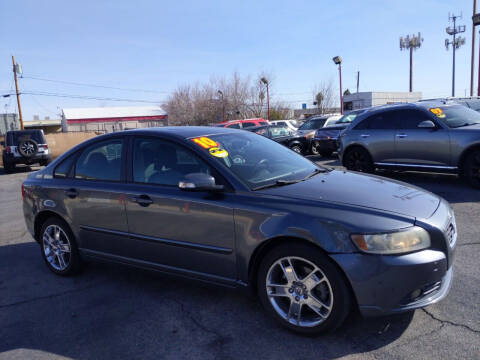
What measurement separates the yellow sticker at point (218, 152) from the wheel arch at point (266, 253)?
0.93 metres

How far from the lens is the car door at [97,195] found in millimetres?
3889

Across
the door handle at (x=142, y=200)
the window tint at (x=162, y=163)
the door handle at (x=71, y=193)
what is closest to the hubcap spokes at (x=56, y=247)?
the door handle at (x=71, y=193)

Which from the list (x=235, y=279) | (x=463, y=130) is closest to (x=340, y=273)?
(x=235, y=279)

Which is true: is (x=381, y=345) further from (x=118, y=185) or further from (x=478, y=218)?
(x=478, y=218)

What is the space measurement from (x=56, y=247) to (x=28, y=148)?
14.6 metres

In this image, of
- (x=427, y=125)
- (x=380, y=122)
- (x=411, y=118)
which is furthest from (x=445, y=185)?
(x=380, y=122)

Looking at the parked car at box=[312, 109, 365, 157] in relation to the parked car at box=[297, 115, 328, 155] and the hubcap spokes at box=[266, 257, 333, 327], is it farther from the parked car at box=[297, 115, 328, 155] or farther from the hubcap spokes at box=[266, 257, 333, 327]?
the hubcap spokes at box=[266, 257, 333, 327]

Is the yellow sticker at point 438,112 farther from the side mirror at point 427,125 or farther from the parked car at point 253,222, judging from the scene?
the parked car at point 253,222

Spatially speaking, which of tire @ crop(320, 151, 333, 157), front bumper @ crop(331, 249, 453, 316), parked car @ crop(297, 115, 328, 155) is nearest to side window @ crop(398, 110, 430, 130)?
tire @ crop(320, 151, 333, 157)

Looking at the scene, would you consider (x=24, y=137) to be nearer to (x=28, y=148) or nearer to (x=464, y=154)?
(x=28, y=148)

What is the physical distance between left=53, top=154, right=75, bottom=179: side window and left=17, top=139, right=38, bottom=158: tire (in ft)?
Result: 47.4

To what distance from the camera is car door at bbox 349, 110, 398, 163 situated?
27.8 feet

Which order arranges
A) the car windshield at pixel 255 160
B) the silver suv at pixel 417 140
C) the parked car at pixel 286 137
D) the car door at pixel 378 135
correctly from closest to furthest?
the car windshield at pixel 255 160
the silver suv at pixel 417 140
the car door at pixel 378 135
the parked car at pixel 286 137

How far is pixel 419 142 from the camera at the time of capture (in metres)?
7.86
